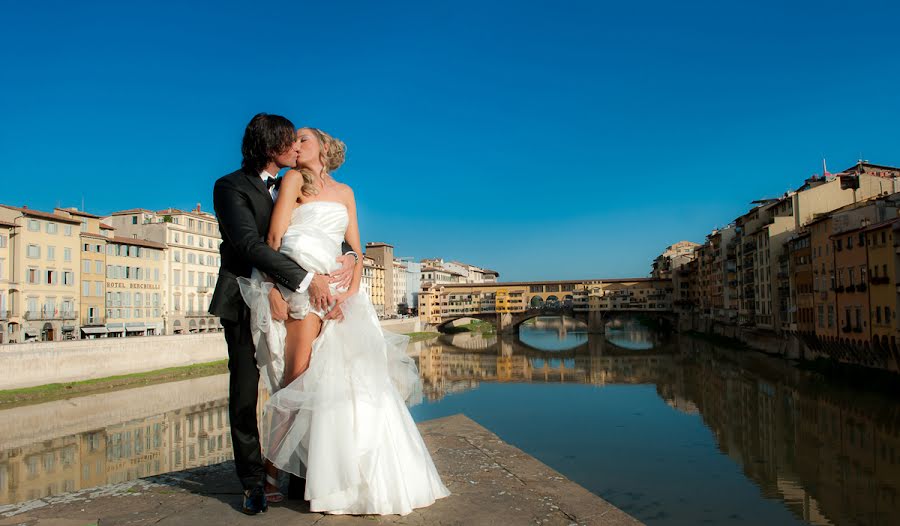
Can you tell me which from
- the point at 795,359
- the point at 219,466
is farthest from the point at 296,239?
the point at 795,359

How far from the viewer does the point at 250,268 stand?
3.94 m

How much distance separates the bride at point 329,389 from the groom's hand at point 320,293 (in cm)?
3

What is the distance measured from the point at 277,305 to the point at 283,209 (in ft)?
1.92

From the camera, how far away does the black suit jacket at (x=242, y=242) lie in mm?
3680

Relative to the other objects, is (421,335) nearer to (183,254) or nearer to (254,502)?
(183,254)

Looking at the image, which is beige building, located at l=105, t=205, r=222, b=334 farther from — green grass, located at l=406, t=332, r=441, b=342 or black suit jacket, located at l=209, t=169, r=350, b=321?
black suit jacket, located at l=209, t=169, r=350, b=321

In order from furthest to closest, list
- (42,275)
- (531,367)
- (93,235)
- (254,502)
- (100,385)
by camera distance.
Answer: (531,367) → (93,235) → (42,275) → (100,385) → (254,502)

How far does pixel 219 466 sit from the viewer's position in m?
5.18

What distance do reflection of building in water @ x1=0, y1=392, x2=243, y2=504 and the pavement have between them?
13683 millimetres

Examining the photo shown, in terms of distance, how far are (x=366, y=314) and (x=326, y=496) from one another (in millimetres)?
1081

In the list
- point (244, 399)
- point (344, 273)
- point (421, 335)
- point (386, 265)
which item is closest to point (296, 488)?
point (244, 399)

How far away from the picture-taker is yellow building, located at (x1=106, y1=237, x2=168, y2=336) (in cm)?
4538

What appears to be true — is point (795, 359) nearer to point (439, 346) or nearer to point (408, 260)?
point (439, 346)

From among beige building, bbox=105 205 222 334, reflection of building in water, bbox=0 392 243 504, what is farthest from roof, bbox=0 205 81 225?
reflection of building in water, bbox=0 392 243 504
